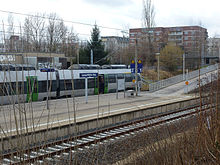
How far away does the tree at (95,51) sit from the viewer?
47.1 metres

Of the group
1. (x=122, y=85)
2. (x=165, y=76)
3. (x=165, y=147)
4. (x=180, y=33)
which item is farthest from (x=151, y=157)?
(x=180, y=33)

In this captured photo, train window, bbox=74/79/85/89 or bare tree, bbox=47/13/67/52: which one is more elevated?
bare tree, bbox=47/13/67/52

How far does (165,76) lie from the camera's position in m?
50.3

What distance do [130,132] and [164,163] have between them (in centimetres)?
804

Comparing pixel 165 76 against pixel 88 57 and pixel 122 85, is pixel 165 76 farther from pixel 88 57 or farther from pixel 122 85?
pixel 122 85

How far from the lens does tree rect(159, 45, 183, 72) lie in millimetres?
54719

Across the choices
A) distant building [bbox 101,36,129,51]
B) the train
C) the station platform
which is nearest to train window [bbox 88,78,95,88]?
the train

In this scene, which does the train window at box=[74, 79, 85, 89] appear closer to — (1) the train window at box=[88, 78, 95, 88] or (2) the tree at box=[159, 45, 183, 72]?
(1) the train window at box=[88, 78, 95, 88]

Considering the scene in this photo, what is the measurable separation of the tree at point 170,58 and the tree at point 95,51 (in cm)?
1221

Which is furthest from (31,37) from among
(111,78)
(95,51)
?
(95,51)

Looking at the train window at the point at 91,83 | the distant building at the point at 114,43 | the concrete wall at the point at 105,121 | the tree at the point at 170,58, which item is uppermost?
the distant building at the point at 114,43

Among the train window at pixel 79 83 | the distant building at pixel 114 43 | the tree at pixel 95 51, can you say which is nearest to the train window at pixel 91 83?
the train window at pixel 79 83

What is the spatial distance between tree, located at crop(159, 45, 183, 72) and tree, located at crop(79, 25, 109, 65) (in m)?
12.2

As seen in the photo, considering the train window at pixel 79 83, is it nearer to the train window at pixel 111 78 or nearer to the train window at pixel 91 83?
the train window at pixel 91 83
